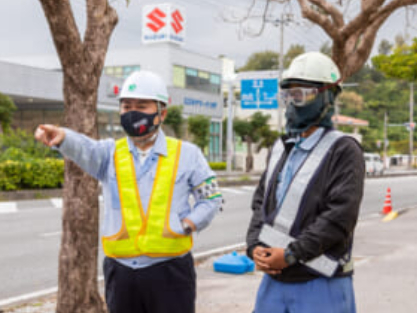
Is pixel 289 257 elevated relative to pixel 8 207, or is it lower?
elevated

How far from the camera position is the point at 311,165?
2.84m

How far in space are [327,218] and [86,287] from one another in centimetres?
300

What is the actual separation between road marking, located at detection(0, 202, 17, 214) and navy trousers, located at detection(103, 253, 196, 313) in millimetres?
13465

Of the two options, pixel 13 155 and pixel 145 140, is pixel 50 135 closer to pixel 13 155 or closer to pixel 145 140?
pixel 145 140

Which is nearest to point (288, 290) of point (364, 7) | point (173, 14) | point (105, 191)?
point (105, 191)

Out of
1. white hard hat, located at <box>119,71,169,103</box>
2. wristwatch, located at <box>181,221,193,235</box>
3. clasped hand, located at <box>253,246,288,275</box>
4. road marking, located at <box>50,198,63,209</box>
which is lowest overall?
road marking, located at <box>50,198,63,209</box>

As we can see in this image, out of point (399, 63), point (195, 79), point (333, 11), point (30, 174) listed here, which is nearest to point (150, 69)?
point (195, 79)

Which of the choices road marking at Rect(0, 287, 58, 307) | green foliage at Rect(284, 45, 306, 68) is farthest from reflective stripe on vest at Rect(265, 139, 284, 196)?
green foliage at Rect(284, 45, 306, 68)

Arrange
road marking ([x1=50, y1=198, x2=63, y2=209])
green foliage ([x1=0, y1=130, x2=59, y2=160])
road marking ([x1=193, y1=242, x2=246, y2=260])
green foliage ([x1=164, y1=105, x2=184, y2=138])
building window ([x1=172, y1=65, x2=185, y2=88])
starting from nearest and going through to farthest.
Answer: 1. road marking ([x1=193, y1=242, x2=246, y2=260])
2. road marking ([x1=50, y1=198, x2=63, y2=209])
3. green foliage ([x1=0, y1=130, x2=59, y2=160])
4. green foliage ([x1=164, y1=105, x2=184, y2=138])
5. building window ([x1=172, y1=65, x2=185, y2=88])

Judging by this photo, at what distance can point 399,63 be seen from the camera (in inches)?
688

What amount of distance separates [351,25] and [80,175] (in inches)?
194

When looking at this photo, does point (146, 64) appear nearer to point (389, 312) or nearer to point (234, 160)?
point (234, 160)

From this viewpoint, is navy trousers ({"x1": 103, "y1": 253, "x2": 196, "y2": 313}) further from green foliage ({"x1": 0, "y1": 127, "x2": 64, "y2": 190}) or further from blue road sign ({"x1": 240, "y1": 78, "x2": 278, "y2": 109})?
blue road sign ({"x1": 240, "y1": 78, "x2": 278, "y2": 109})

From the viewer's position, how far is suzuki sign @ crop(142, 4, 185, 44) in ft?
161
